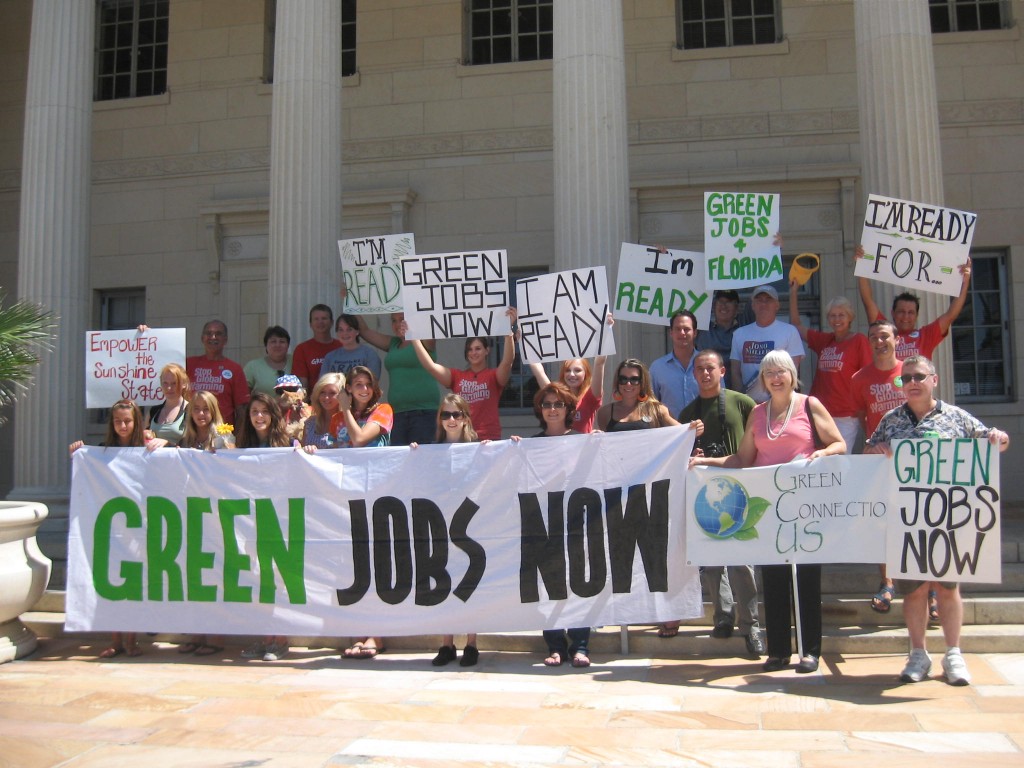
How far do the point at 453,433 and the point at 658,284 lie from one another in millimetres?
2561

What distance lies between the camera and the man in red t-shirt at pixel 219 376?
8883 mm

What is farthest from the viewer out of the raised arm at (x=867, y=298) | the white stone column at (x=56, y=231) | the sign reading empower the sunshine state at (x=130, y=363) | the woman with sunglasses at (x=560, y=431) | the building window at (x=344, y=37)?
the building window at (x=344, y=37)

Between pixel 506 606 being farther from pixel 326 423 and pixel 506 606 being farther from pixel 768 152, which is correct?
pixel 768 152

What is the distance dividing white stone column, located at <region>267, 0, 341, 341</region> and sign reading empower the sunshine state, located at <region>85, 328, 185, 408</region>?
169 cm

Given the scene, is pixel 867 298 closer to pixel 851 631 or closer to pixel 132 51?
pixel 851 631

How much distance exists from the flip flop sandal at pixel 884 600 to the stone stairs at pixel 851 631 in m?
0.14

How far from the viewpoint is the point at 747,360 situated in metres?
8.16

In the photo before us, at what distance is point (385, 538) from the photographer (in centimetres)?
702

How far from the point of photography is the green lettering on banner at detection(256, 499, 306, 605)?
23.3ft

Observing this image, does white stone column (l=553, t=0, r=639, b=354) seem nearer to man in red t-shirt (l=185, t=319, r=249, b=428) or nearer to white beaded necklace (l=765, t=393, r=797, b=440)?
white beaded necklace (l=765, t=393, r=797, b=440)

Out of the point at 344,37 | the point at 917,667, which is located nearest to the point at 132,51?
the point at 344,37

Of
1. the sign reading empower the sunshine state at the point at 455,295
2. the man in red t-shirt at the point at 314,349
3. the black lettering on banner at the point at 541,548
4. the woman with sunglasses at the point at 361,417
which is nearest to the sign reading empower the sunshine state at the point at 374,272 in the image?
the man in red t-shirt at the point at 314,349

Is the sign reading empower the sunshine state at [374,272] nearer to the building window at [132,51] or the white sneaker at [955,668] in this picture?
the white sneaker at [955,668]

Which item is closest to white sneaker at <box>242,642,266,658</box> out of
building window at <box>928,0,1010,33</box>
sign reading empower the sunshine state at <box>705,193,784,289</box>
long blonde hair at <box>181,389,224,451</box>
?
long blonde hair at <box>181,389,224,451</box>
